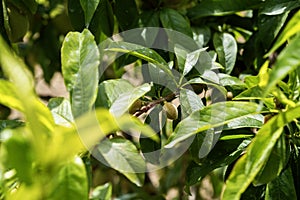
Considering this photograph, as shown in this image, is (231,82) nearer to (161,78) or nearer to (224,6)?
(161,78)

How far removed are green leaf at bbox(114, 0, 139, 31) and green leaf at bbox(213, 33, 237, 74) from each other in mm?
127

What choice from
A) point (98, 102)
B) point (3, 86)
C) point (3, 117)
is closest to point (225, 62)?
point (98, 102)

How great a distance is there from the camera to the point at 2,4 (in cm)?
78

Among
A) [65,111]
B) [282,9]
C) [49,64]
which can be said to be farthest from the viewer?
[49,64]

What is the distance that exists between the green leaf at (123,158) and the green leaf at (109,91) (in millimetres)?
72

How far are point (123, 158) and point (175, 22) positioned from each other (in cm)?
37

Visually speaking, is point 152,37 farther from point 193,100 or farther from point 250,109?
point 250,109

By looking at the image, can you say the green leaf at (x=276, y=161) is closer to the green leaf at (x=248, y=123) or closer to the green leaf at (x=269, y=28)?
the green leaf at (x=248, y=123)

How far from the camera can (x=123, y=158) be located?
0.49 meters

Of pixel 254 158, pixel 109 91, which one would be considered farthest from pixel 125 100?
pixel 254 158

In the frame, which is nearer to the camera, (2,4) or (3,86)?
(3,86)

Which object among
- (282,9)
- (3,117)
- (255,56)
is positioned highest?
(282,9)

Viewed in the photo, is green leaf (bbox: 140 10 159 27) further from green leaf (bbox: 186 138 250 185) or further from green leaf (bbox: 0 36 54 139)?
green leaf (bbox: 0 36 54 139)

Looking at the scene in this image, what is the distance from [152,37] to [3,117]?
50 cm
